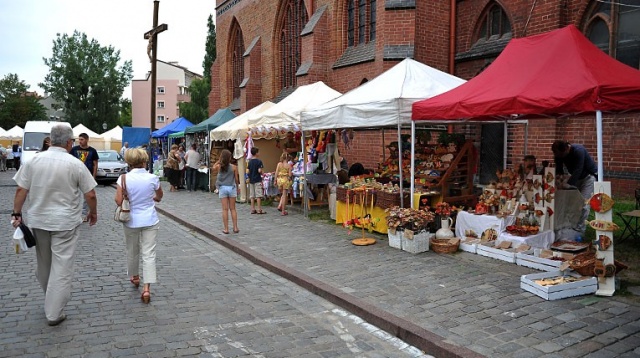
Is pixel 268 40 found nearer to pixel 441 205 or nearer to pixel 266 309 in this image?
pixel 441 205

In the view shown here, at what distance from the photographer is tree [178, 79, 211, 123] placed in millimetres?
45469

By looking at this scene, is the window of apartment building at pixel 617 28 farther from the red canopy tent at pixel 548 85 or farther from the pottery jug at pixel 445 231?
the pottery jug at pixel 445 231

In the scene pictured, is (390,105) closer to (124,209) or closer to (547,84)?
(547,84)

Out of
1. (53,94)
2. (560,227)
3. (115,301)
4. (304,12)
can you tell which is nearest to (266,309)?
(115,301)

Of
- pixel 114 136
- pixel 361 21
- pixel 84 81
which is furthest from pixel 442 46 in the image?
pixel 84 81

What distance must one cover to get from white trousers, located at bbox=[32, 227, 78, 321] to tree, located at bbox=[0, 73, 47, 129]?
6643 centimetres

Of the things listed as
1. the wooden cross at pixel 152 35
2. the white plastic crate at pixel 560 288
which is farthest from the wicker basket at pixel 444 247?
the wooden cross at pixel 152 35

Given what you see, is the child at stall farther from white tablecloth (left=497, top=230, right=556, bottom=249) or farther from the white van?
the white van

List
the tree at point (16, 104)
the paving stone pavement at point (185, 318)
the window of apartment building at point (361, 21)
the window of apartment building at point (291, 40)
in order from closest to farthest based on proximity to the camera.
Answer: the paving stone pavement at point (185, 318) < the window of apartment building at point (361, 21) < the window of apartment building at point (291, 40) < the tree at point (16, 104)

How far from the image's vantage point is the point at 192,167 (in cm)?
1891

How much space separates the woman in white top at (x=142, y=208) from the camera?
18.3 ft

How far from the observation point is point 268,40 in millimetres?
23312

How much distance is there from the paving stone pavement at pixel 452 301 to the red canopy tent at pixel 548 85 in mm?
1699

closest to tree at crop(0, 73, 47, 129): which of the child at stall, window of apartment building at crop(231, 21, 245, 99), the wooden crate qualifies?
window of apartment building at crop(231, 21, 245, 99)
